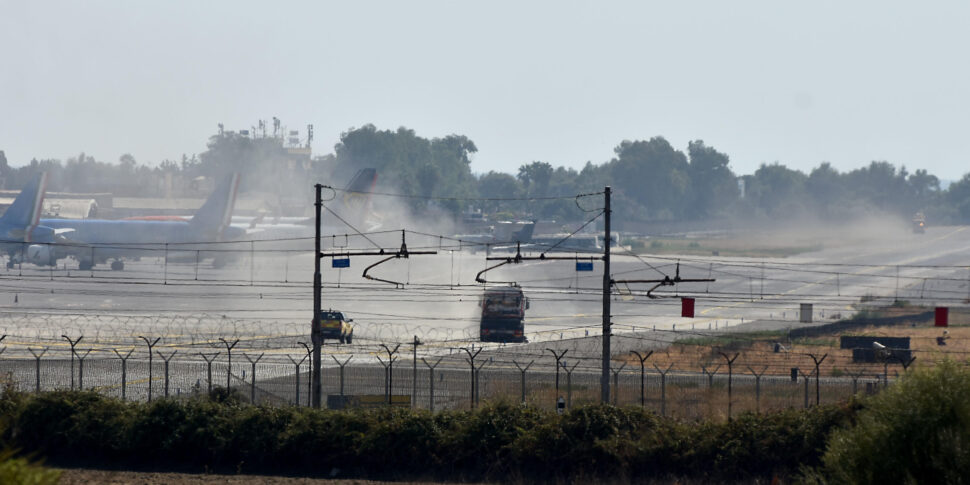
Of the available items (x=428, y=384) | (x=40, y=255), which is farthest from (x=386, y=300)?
(x=40, y=255)

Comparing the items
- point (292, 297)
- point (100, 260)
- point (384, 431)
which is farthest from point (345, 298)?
point (384, 431)

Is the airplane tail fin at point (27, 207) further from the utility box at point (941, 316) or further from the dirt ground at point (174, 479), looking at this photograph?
the utility box at point (941, 316)

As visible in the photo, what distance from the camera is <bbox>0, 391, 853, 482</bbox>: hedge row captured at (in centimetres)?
2559

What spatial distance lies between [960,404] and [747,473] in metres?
10.8

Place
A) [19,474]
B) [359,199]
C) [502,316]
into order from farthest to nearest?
[359,199], [502,316], [19,474]

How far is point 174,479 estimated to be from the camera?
24938 millimetres

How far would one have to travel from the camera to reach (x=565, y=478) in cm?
2555

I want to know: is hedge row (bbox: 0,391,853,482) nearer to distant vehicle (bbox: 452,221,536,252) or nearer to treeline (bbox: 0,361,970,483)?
treeline (bbox: 0,361,970,483)

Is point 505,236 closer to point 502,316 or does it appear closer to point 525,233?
point 525,233

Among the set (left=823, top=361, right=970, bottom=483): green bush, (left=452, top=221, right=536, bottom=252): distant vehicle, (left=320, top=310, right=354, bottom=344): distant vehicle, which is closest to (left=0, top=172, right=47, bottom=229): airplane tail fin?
(left=452, top=221, right=536, bottom=252): distant vehicle

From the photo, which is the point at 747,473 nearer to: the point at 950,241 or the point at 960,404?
the point at 960,404

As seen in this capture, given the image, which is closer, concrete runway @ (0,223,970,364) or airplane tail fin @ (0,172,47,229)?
concrete runway @ (0,223,970,364)

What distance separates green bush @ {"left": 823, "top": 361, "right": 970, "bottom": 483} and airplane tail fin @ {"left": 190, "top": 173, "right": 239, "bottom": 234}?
8827 centimetres

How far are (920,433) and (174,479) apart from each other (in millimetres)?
18939
